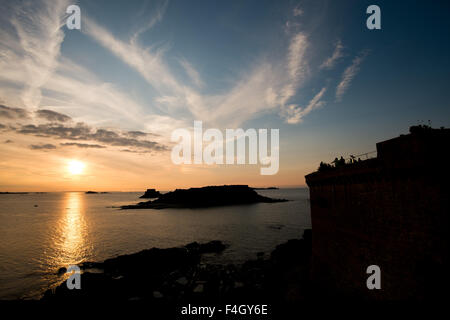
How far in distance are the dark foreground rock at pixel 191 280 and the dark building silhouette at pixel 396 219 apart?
4513 millimetres

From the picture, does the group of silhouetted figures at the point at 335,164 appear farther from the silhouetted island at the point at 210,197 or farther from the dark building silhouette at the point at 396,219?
the silhouetted island at the point at 210,197

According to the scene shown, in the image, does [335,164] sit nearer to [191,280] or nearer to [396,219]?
[396,219]

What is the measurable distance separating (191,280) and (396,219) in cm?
1530

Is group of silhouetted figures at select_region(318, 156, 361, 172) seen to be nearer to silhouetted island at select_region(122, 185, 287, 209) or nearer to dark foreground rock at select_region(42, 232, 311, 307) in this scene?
dark foreground rock at select_region(42, 232, 311, 307)

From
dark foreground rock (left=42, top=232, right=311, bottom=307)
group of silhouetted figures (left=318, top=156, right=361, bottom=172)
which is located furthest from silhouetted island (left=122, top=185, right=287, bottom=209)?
group of silhouetted figures (left=318, top=156, right=361, bottom=172)

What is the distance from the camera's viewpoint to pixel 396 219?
23.4 feet

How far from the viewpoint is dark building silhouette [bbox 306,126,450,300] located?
5.96m

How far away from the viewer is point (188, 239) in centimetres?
3322

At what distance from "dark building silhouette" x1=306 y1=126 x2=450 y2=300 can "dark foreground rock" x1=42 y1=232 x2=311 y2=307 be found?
4513mm

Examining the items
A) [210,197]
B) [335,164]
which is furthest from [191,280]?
[210,197]

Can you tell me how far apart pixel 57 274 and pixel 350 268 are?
2528 cm

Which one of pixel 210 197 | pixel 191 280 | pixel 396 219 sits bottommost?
pixel 210 197
